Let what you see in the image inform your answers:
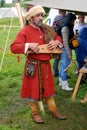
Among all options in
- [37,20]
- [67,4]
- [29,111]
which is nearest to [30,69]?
[37,20]

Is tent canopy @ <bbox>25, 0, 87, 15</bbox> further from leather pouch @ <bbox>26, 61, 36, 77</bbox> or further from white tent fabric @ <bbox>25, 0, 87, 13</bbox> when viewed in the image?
leather pouch @ <bbox>26, 61, 36, 77</bbox>

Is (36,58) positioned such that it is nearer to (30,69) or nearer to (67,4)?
(30,69)

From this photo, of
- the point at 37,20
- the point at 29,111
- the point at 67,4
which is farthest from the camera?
the point at 29,111

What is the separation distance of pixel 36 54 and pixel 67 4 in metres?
0.86

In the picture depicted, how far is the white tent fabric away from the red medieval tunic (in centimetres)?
47

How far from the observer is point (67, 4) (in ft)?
18.0

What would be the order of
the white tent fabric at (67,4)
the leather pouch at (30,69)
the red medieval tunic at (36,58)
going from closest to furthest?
the white tent fabric at (67,4) → the red medieval tunic at (36,58) → the leather pouch at (30,69)

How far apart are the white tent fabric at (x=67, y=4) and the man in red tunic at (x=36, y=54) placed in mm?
235

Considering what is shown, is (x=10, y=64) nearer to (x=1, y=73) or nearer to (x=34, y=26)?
(x=1, y=73)

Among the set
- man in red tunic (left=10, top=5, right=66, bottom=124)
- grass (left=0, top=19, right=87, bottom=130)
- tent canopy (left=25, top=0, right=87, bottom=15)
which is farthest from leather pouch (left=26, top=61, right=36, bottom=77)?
tent canopy (left=25, top=0, right=87, bottom=15)

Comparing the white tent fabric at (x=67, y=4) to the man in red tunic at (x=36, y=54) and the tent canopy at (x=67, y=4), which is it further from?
the man in red tunic at (x=36, y=54)

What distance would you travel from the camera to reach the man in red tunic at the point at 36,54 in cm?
567

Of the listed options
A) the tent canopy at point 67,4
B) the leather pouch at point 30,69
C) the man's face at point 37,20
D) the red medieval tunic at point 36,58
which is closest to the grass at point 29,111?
the red medieval tunic at point 36,58

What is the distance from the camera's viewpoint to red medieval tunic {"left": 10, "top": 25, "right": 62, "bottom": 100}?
5.66m
